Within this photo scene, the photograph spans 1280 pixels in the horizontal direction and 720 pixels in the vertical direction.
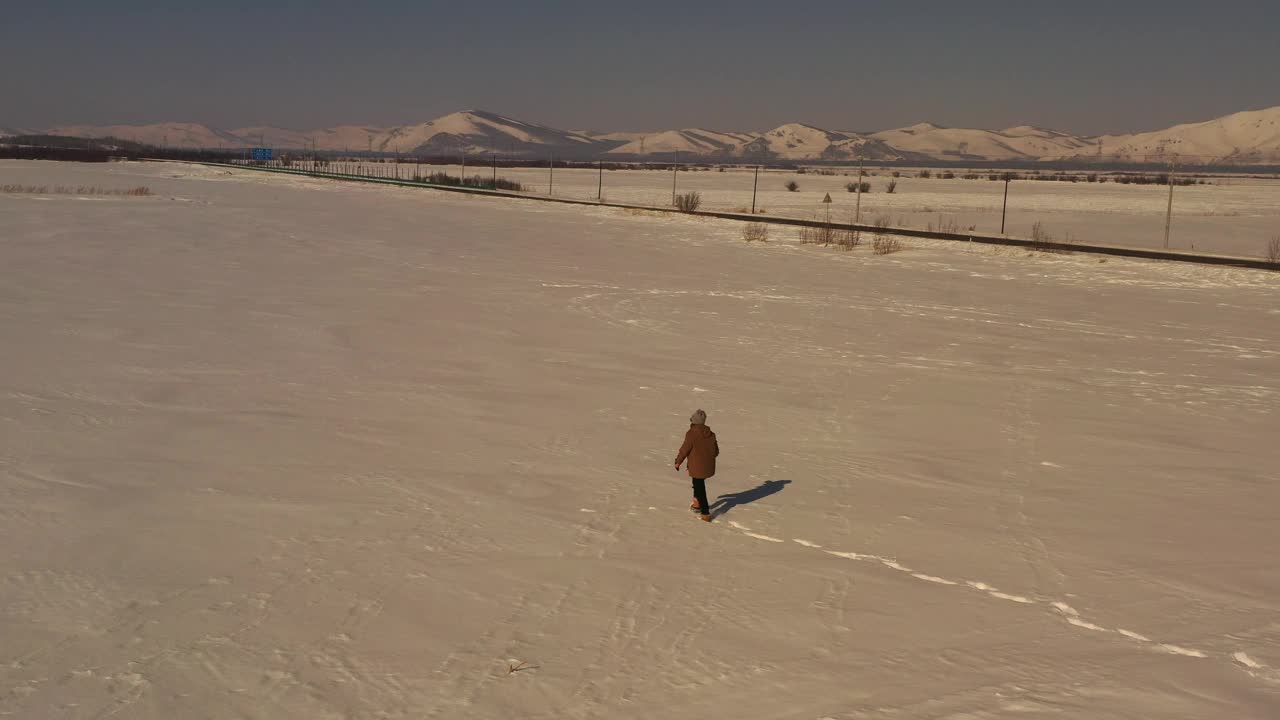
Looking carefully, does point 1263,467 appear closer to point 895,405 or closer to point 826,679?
point 895,405

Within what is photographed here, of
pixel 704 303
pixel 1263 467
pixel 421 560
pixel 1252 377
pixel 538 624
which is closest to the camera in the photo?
pixel 538 624

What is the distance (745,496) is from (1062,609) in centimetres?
261

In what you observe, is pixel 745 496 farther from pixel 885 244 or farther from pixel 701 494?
pixel 885 244

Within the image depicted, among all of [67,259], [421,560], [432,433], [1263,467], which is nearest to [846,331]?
[1263,467]

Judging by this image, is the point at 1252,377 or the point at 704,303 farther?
the point at 704,303

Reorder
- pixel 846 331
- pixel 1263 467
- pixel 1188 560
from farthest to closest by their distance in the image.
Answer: pixel 846 331
pixel 1263 467
pixel 1188 560

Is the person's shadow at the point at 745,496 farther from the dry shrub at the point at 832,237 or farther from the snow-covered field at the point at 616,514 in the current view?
the dry shrub at the point at 832,237

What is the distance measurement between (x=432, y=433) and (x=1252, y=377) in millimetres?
10578

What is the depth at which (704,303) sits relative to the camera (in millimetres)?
18906

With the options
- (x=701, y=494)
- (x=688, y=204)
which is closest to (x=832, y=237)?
(x=688, y=204)

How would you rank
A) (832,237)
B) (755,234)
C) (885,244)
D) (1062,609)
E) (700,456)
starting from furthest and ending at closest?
(755,234), (832,237), (885,244), (700,456), (1062,609)

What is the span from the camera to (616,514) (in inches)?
296

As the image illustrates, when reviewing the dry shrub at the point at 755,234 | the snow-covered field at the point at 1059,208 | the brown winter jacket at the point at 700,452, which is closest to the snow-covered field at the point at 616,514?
the brown winter jacket at the point at 700,452

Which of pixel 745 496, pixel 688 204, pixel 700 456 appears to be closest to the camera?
pixel 700 456
